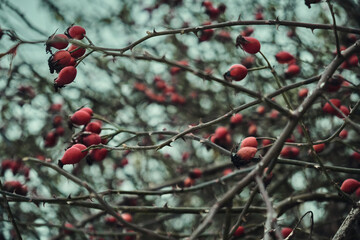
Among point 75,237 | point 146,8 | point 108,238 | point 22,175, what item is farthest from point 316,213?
point 146,8

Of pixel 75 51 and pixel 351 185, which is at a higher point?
pixel 75 51

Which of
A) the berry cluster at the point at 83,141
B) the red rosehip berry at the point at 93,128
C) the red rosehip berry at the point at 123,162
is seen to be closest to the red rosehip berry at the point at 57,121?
the red rosehip berry at the point at 123,162

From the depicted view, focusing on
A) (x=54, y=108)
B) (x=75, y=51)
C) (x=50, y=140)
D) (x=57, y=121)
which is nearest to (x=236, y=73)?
(x=75, y=51)

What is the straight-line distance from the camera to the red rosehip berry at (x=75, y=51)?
1797 millimetres

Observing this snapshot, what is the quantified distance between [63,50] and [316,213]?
8.29 feet

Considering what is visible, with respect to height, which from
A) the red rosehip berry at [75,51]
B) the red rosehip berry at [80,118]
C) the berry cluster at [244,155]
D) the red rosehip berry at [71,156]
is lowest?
the berry cluster at [244,155]

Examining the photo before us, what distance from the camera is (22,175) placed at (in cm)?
382

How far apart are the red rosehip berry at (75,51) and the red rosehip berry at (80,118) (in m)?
0.38

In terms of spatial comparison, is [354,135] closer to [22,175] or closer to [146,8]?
[146,8]

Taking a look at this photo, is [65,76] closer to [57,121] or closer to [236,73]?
[236,73]

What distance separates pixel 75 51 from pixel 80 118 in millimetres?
437

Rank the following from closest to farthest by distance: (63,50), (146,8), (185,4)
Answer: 1. (63,50)
2. (185,4)
3. (146,8)

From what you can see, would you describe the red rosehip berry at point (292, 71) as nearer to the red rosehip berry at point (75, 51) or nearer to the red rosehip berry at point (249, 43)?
the red rosehip berry at point (249, 43)

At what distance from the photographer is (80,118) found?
82.7 inches
